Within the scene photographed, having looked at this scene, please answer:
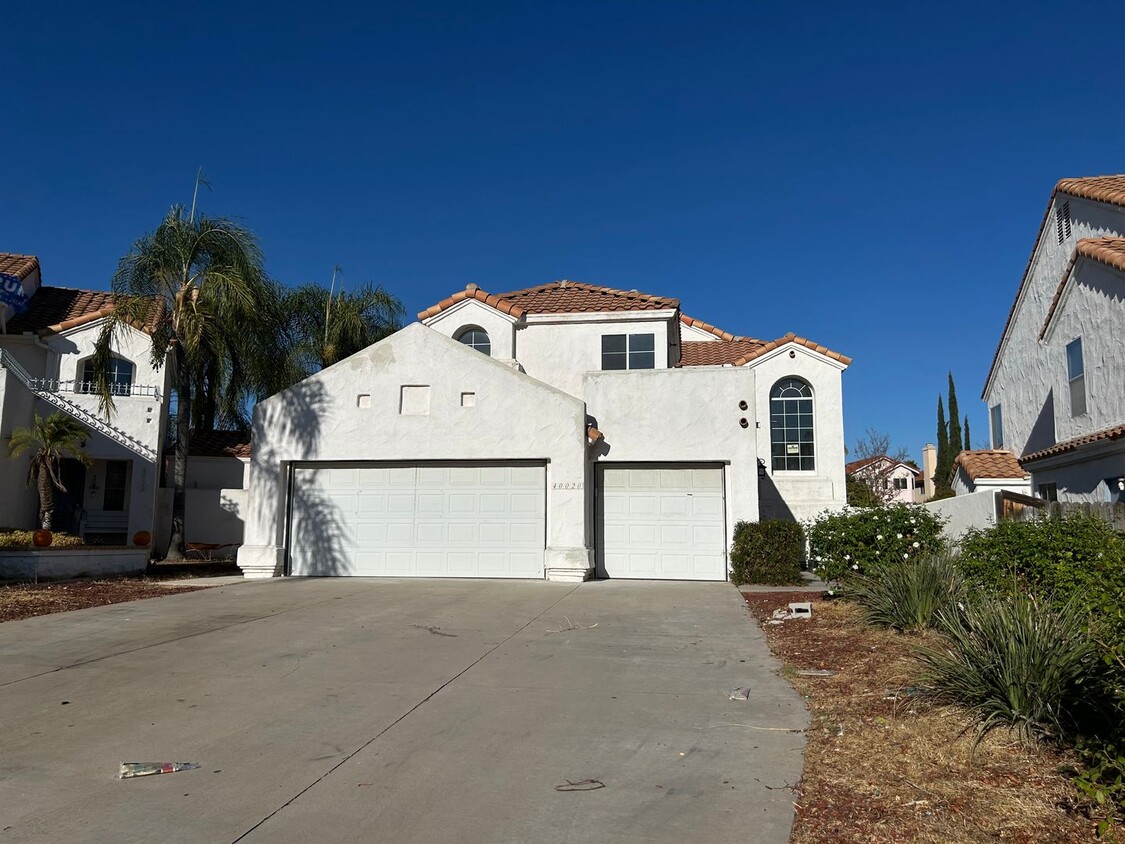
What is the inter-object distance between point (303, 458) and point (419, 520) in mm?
2873

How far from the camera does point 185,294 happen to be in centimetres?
1941

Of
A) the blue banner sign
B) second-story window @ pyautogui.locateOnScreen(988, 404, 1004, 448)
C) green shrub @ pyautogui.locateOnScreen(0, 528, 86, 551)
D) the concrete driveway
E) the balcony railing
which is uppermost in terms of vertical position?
the blue banner sign

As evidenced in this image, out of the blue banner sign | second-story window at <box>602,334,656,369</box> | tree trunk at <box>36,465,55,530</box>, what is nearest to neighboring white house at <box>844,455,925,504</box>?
second-story window at <box>602,334,656,369</box>

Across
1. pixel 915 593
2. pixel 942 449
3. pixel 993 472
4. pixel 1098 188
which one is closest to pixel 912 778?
pixel 915 593

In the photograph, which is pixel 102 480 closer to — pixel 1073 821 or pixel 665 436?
pixel 665 436

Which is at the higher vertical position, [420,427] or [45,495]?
[420,427]

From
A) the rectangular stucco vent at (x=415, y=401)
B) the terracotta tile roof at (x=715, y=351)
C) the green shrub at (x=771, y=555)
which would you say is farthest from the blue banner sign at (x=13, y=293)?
the green shrub at (x=771, y=555)

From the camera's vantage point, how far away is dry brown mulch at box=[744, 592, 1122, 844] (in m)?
4.34

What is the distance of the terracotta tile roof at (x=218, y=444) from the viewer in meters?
25.1

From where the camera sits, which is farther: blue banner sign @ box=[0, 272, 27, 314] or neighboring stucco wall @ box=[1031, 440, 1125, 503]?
blue banner sign @ box=[0, 272, 27, 314]

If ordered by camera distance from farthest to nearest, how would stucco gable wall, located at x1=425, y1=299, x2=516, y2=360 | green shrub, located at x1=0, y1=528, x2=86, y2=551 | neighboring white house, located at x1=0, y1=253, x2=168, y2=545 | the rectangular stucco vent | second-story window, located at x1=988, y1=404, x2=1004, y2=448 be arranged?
second-story window, located at x1=988, y1=404, x2=1004, y2=448 → stucco gable wall, located at x1=425, y1=299, x2=516, y2=360 → neighboring white house, located at x1=0, y1=253, x2=168, y2=545 → the rectangular stucco vent → green shrub, located at x1=0, y1=528, x2=86, y2=551

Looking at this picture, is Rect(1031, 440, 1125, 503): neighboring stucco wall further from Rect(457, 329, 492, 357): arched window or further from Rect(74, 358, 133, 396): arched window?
Rect(74, 358, 133, 396): arched window

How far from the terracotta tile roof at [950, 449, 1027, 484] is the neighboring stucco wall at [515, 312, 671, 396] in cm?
967

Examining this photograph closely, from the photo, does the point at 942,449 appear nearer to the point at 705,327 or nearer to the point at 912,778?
the point at 705,327
